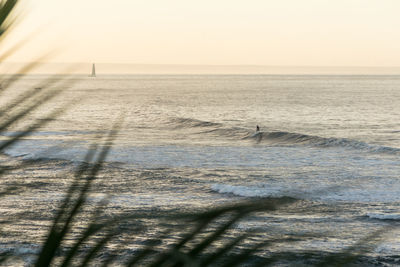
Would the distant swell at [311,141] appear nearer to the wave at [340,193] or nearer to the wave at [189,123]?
Answer: the wave at [189,123]

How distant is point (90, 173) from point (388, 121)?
45303 mm

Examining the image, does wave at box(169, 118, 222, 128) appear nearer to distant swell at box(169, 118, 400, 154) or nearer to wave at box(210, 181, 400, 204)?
distant swell at box(169, 118, 400, 154)

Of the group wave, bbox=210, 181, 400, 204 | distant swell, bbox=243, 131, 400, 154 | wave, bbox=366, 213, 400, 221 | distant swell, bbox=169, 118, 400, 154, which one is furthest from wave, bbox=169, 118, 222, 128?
wave, bbox=366, 213, 400, 221

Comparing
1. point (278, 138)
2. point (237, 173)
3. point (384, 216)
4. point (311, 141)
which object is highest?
point (384, 216)

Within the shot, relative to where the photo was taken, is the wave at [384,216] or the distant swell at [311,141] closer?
the wave at [384,216]

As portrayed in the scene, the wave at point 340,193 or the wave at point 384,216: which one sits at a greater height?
the wave at point 384,216

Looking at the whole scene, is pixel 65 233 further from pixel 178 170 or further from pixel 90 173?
pixel 178 170

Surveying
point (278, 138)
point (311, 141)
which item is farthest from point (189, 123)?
point (311, 141)

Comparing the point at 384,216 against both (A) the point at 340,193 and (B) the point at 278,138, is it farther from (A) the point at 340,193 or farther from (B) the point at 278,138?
(B) the point at 278,138

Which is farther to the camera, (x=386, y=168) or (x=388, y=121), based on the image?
(x=388, y=121)

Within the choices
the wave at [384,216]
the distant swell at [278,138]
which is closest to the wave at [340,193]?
the wave at [384,216]

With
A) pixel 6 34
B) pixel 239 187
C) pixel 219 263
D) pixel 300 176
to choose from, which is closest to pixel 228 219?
pixel 219 263

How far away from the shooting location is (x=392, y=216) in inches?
499

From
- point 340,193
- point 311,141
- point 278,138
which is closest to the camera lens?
point 340,193
